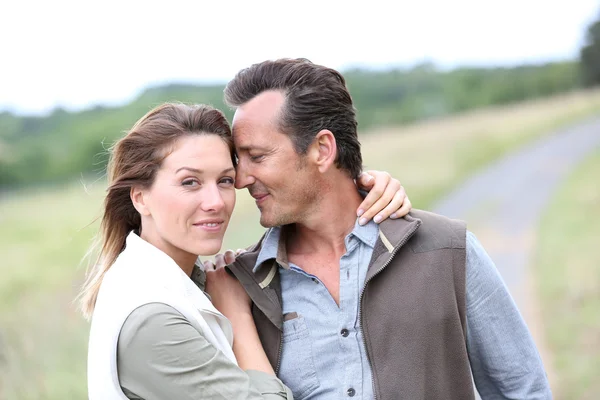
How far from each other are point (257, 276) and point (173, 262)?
0.45 m

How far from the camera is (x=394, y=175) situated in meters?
17.4

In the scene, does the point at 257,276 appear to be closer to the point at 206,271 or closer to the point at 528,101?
the point at 206,271

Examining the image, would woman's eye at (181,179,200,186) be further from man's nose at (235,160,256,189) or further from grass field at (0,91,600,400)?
grass field at (0,91,600,400)

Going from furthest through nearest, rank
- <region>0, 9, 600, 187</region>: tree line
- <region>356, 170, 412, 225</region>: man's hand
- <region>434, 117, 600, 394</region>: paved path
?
<region>0, 9, 600, 187</region>: tree line
<region>434, 117, 600, 394</region>: paved path
<region>356, 170, 412, 225</region>: man's hand

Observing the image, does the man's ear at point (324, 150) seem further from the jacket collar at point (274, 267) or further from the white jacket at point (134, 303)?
the white jacket at point (134, 303)

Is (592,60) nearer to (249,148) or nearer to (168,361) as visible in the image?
(249,148)

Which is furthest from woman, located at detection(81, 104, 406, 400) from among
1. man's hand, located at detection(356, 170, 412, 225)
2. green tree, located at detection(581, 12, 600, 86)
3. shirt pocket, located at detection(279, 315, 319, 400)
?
green tree, located at detection(581, 12, 600, 86)

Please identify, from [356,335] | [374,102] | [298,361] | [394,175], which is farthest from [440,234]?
[374,102]

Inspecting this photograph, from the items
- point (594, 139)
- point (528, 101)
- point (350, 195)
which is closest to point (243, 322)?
point (350, 195)

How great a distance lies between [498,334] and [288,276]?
2.83 feet

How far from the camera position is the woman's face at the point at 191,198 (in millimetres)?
2826

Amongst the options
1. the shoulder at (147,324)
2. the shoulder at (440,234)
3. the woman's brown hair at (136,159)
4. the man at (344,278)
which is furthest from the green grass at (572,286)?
the shoulder at (147,324)

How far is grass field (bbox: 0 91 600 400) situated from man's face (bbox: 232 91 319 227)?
0.69m

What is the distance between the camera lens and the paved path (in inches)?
376
